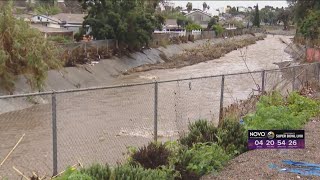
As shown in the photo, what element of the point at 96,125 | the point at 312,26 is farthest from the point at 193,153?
the point at 312,26

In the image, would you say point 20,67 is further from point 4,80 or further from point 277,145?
point 277,145

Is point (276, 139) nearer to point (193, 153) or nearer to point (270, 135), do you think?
point (270, 135)

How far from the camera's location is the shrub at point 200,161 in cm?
632

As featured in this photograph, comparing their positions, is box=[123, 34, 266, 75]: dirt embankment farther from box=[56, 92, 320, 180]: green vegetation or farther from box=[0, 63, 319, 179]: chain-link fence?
box=[56, 92, 320, 180]: green vegetation

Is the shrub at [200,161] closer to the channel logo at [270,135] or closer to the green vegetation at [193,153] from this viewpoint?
the green vegetation at [193,153]

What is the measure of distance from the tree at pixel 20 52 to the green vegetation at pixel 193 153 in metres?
12.5

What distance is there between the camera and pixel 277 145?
7.42 meters

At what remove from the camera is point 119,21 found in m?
35.5

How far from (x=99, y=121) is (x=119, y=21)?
2200 centimetres

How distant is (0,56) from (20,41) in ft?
4.99

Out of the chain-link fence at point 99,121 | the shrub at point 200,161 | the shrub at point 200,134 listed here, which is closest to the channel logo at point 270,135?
the shrub at point 200,161

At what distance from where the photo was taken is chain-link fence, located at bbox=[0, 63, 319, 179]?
1023 centimetres

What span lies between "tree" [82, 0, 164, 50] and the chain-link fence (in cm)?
1523

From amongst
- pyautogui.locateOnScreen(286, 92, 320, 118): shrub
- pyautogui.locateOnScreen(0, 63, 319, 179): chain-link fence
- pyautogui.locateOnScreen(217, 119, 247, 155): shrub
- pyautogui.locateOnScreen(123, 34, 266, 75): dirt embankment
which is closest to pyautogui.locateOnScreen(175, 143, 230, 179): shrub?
pyautogui.locateOnScreen(217, 119, 247, 155): shrub
